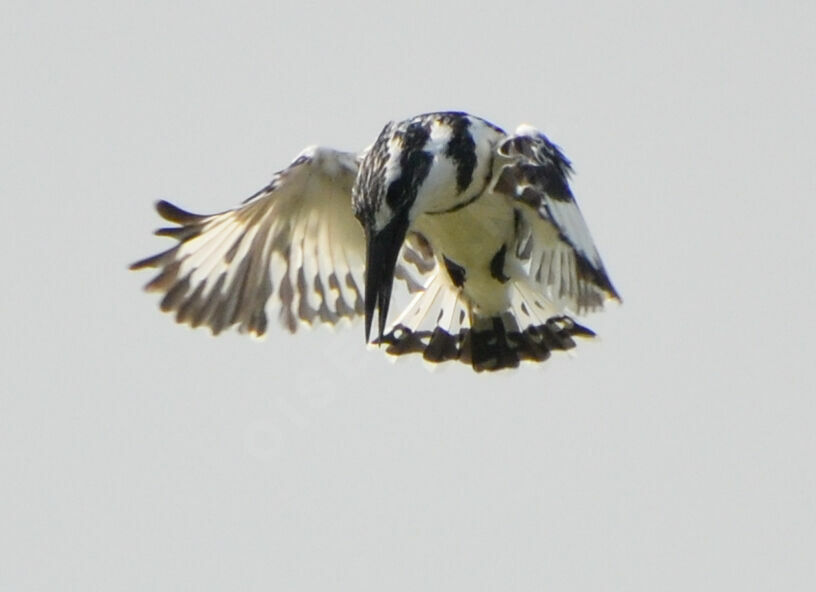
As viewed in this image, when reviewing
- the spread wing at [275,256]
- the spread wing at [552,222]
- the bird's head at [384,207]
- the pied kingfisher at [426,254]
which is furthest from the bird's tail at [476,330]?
the bird's head at [384,207]

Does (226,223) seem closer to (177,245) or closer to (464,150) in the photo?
(177,245)

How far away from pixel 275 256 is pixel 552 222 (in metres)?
2.23

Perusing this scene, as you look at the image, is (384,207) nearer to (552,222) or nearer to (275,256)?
(552,222)

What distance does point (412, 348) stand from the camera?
11102 millimetres

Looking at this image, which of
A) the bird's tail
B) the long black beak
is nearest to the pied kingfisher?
the bird's tail

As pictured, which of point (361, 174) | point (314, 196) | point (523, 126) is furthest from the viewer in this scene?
point (314, 196)

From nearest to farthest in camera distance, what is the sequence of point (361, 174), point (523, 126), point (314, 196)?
1. point (361, 174)
2. point (523, 126)
3. point (314, 196)

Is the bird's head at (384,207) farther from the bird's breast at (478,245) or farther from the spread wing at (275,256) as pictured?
the spread wing at (275,256)

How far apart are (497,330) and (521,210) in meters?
0.94

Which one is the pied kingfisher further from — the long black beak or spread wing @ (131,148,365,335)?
the long black beak

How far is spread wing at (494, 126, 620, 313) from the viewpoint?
9.40m

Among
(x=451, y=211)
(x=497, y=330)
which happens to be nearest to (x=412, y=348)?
(x=497, y=330)

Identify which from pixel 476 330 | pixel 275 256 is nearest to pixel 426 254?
pixel 476 330

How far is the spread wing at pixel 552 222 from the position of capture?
30.8ft
